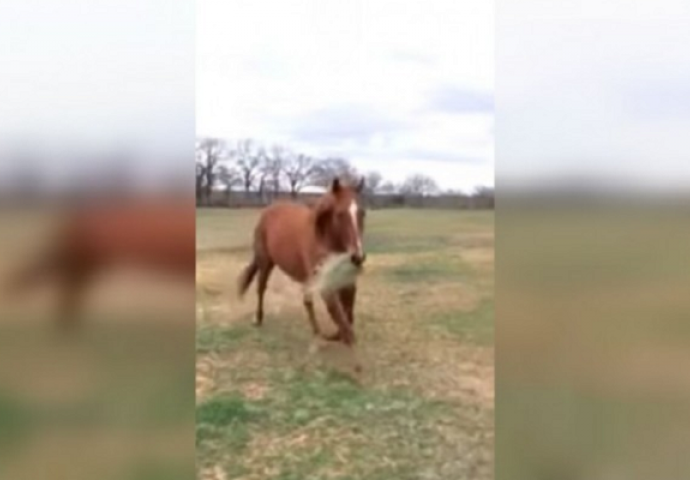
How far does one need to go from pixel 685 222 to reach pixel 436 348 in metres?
0.56

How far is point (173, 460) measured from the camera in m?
1.75

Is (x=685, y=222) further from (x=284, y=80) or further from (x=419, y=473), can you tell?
(x=284, y=80)

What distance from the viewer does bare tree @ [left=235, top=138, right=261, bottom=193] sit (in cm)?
180

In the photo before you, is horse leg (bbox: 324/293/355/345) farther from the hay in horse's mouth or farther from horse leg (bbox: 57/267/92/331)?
horse leg (bbox: 57/267/92/331)

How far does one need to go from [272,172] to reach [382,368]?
1.45 ft

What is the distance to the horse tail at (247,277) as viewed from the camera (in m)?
1.84

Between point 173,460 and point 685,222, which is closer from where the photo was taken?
point 173,460

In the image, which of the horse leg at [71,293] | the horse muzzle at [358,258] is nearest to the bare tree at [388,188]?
the horse muzzle at [358,258]

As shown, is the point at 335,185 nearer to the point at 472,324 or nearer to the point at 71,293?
the point at 472,324

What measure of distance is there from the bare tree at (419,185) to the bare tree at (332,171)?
0.31 feet

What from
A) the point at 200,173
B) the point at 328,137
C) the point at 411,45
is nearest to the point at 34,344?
the point at 200,173

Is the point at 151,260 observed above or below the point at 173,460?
above

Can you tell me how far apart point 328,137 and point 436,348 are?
0.47 m

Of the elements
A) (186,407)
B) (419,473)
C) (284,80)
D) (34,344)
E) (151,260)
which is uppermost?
(284,80)
